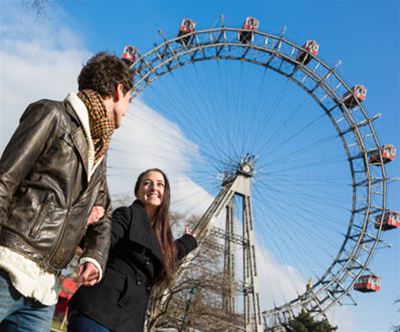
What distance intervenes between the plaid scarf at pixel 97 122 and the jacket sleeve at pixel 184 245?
1.59 metres

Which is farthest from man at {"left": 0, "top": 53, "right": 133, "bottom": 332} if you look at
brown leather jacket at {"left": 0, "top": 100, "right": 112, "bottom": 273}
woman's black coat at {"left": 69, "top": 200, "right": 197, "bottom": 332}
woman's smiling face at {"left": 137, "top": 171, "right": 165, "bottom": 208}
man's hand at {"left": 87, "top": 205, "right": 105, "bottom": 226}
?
woman's smiling face at {"left": 137, "top": 171, "right": 165, "bottom": 208}

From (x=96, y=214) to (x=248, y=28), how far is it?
27.5 meters

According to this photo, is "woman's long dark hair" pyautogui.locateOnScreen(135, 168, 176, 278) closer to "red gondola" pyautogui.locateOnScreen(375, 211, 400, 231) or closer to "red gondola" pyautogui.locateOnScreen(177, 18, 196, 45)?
"red gondola" pyautogui.locateOnScreen(177, 18, 196, 45)

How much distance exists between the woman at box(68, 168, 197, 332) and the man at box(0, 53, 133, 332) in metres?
0.55

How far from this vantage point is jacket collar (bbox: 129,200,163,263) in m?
3.10

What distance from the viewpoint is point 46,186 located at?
196cm

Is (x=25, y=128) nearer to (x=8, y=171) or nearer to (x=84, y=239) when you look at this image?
(x=8, y=171)

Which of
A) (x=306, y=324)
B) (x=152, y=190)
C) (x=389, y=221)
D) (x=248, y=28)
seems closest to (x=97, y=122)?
(x=152, y=190)

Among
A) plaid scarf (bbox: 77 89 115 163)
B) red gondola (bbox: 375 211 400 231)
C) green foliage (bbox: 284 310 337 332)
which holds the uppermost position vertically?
red gondola (bbox: 375 211 400 231)

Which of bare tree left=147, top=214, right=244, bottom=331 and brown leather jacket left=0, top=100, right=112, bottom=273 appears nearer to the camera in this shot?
brown leather jacket left=0, top=100, right=112, bottom=273

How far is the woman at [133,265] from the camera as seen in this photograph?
2785 mm

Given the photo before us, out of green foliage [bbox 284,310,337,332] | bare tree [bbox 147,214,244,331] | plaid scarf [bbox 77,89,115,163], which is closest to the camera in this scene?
plaid scarf [bbox 77,89,115,163]

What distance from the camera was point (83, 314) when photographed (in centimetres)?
277

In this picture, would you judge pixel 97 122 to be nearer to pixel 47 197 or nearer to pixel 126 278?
pixel 47 197
